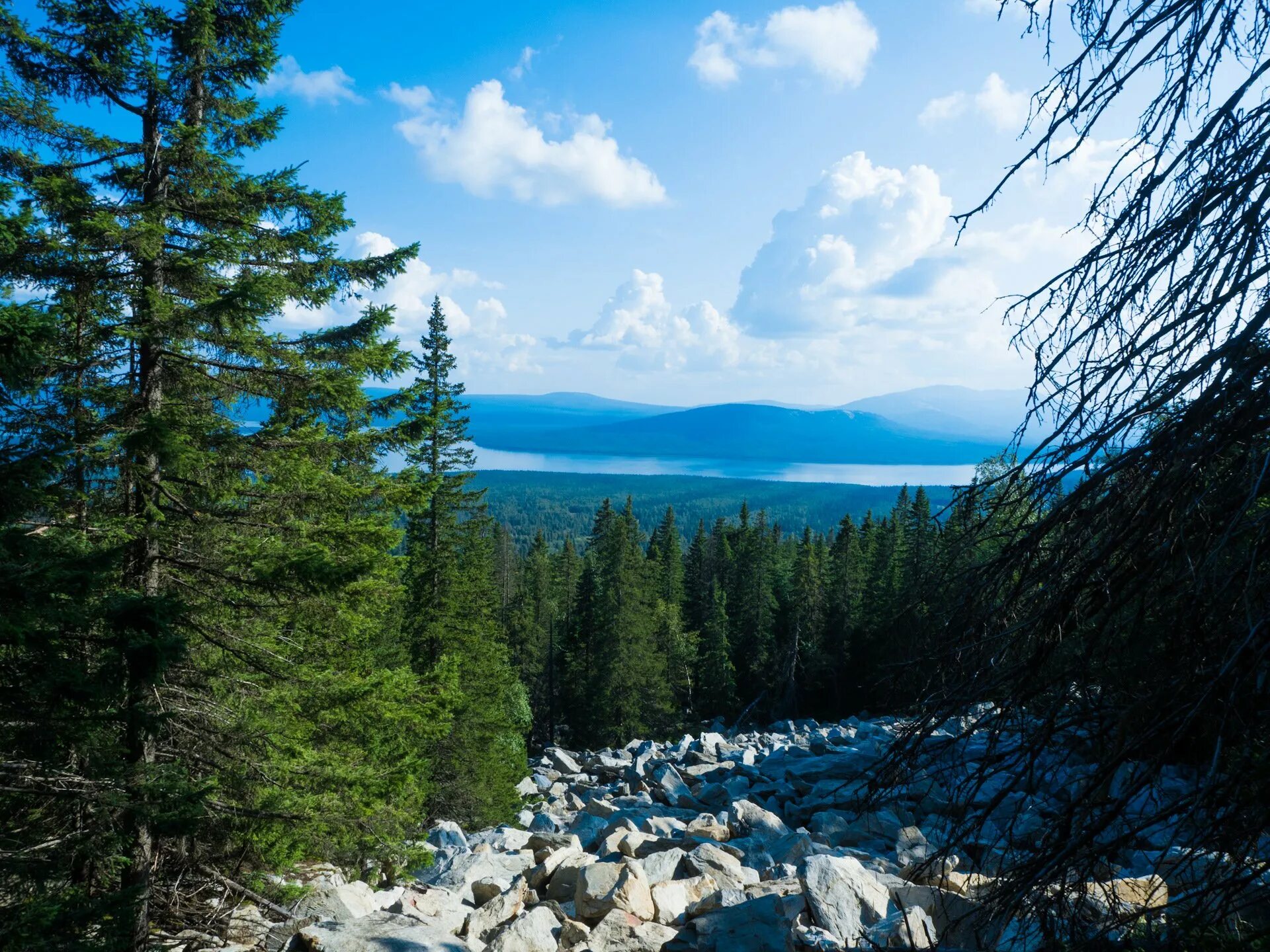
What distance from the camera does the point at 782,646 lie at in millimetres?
41031

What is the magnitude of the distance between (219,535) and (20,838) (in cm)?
254

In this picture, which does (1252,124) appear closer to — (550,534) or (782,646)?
(782,646)

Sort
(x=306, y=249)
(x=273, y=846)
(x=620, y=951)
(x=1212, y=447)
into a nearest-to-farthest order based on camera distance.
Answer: (x=1212, y=447), (x=620, y=951), (x=273, y=846), (x=306, y=249)

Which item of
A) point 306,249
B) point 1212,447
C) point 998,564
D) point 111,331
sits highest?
point 306,249

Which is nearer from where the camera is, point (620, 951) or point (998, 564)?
point (998, 564)

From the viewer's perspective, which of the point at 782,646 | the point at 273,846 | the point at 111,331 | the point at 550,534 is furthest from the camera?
the point at 550,534

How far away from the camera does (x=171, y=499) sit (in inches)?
223

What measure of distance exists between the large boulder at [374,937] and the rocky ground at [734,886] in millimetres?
15

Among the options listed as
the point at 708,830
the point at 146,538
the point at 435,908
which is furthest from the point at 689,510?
the point at 146,538

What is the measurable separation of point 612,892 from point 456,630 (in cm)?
1140

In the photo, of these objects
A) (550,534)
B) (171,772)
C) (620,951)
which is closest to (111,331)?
(171,772)

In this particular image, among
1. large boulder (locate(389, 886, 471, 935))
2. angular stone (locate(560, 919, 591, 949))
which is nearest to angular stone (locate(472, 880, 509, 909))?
large boulder (locate(389, 886, 471, 935))

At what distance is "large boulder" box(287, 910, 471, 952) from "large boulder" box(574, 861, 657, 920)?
1.53 m

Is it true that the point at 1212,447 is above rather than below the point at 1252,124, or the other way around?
below
